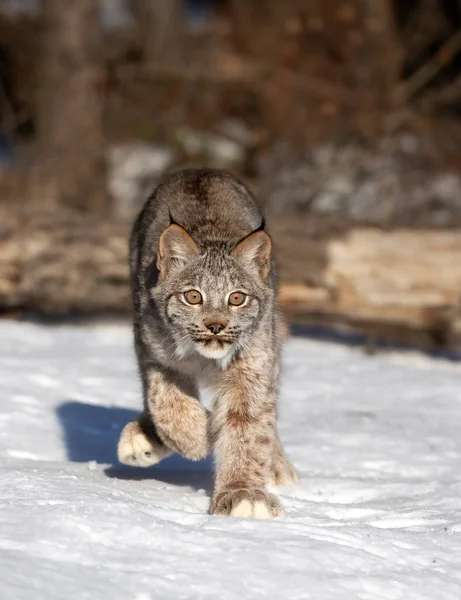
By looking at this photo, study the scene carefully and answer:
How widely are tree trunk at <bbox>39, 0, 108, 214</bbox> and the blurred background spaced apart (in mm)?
22

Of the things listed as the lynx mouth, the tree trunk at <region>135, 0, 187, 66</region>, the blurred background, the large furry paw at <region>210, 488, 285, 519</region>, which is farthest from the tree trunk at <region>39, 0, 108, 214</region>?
the large furry paw at <region>210, 488, 285, 519</region>

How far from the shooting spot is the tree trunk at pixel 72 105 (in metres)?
11.6

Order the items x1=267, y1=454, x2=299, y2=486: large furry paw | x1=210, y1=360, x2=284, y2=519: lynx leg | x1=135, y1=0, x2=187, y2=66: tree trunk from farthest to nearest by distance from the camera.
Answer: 1. x1=135, y1=0, x2=187, y2=66: tree trunk
2. x1=267, y1=454, x2=299, y2=486: large furry paw
3. x1=210, y1=360, x2=284, y2=519: lynx leg

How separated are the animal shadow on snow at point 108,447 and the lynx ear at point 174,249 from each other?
40.0 inches

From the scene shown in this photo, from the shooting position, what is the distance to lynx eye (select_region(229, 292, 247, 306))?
4352 mm

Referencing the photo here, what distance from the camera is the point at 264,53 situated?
1541 cm

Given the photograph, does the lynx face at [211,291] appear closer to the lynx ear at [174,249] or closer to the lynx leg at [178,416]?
the lynx ear at [174,249]

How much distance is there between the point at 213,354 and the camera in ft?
14.0

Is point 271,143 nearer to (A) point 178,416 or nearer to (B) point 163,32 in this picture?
(B) point 163,32

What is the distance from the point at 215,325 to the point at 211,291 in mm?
163

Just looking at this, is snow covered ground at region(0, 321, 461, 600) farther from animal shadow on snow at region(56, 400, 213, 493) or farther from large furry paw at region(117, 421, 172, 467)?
large furry paw at region(117, 421, 172, 467)

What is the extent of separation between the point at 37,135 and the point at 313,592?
937 centimetres

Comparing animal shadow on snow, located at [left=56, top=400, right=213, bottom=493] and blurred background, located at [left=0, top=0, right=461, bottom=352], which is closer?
animal shadow on snow, located at [left=56, top=400, right=213, bottom=493]

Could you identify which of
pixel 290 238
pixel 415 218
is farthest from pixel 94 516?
pixel 415 218
